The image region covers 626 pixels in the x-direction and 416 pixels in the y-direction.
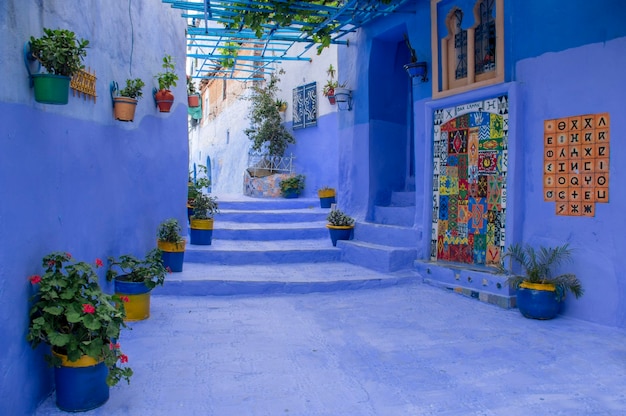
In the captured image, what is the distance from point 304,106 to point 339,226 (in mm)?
4851

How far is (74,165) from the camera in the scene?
3891mm

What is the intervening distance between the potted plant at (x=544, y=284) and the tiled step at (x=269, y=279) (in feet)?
5.37

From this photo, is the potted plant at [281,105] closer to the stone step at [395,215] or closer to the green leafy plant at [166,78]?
the stone step at [395,215]

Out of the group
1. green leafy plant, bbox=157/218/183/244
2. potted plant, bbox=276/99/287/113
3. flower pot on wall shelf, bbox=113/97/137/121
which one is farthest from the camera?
potted plant, bbox=276/99/287/113

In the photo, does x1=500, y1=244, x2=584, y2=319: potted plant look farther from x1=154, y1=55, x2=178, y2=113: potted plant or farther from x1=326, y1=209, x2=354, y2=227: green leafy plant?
x1=154, y1=55, x2=178, y2=113: potted plant

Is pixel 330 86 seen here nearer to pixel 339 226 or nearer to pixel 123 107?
pixel 339 226

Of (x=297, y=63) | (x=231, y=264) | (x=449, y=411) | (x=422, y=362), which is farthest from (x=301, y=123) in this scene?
(x=449, y=411)

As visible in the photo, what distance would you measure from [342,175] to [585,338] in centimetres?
507

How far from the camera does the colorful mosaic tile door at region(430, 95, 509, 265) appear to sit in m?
5.74

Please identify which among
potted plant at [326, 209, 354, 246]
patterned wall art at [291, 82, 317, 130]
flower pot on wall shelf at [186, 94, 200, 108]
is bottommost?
potted plant at [326, 209, 354, 246]

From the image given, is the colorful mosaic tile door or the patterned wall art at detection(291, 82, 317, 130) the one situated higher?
the patterned wall art at detection(291, 82, 317, 130)

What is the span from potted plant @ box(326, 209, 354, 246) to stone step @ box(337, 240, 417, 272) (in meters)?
0.44

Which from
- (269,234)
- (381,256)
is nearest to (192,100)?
(269,234)

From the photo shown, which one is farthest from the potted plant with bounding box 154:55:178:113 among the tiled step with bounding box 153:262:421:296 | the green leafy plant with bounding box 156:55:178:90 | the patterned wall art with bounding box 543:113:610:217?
the patterned wall art with bounding box 543:113:610:217
